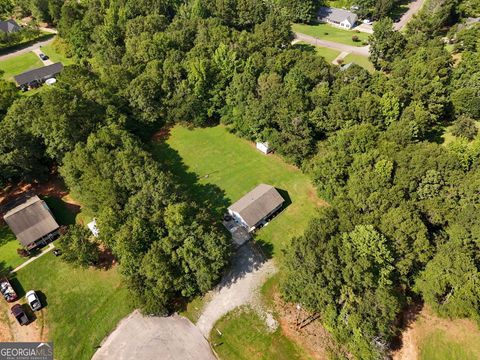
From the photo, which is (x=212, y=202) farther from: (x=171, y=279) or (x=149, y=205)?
(x=171, y=279)

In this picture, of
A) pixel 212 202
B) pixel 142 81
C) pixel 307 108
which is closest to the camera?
pixel 212 202

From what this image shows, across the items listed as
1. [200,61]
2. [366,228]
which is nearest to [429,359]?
[366,228]

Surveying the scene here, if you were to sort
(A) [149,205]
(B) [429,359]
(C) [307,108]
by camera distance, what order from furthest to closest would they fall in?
(C) [307,108], (A) [149,205], (B) [429,359]

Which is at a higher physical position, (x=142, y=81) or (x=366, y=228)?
(x=142, y=81)

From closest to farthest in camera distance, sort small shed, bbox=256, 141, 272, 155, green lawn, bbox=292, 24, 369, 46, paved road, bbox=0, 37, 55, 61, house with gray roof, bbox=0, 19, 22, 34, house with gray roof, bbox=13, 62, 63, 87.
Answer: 1. small shed, bbox=256, 141, 272, 155
2. house with gray roof, bbox=13, 62, 63, 87
3. paved road, bbox=0, 37, 55, 61
4. house with gray roof, bbox=0, 19, 22, 34
5. green lawn, bbox=292, 24, 369, 46

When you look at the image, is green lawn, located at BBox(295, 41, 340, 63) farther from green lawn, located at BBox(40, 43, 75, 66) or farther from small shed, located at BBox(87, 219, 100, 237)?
small shed, located at BBox(87, 219, 100, 237)

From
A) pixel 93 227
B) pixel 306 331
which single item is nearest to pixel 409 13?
pixel 306 331

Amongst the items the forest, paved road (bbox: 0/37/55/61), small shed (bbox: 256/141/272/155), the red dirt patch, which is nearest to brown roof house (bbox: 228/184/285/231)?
the forest

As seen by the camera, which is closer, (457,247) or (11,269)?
(457,247)
